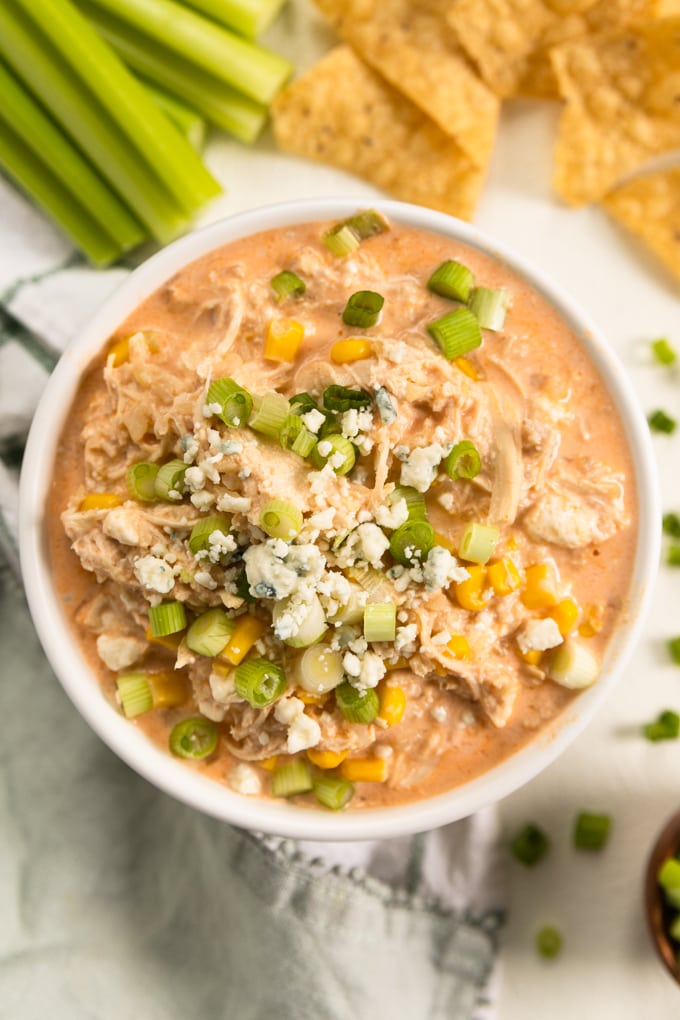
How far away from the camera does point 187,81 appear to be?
12.6 ft

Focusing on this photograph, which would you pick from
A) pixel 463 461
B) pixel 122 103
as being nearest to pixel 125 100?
pixel 122 103

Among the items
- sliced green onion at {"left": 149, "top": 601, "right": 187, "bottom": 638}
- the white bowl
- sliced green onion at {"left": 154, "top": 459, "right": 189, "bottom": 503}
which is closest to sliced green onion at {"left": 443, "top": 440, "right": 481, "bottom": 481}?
the white bowl

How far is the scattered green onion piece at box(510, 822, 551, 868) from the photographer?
377cm

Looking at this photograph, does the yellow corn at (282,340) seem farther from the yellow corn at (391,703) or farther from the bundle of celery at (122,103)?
the bundle of celery at (122,103)

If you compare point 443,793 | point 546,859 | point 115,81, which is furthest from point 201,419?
point 546,859

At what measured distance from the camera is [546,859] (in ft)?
12.6

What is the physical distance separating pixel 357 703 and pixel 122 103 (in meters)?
2.25

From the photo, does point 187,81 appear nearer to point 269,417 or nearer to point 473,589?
point 269,417

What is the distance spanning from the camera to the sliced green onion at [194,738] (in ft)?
9.27

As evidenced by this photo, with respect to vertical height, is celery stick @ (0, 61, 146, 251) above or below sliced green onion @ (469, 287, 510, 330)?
below

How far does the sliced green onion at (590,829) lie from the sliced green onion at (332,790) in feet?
4.17

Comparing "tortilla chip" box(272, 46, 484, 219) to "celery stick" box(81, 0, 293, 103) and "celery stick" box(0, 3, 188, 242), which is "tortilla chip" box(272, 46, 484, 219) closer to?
"celery stick" box(81, 0, 293, 103)

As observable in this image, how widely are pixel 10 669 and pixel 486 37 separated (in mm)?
2863

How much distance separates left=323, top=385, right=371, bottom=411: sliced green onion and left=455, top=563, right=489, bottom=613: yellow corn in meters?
0.50
